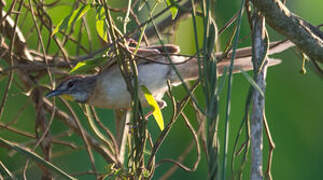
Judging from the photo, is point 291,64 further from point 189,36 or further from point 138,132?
point 138,132

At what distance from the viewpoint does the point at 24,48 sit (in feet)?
10.1

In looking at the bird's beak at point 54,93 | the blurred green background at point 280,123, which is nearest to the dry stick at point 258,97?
the bird's beak at point 54,93

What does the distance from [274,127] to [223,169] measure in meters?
3.75

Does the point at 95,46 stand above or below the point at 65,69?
above

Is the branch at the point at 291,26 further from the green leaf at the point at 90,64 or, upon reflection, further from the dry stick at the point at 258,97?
the green leaf at the point at 90,64

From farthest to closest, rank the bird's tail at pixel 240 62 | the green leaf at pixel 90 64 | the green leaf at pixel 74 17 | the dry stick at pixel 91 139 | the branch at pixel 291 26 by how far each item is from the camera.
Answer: the dry stick at pixel 91 139, the bird's tail at pixel 240 62, the green leaf at pixel 90 64, the green leaf at pixel 74 17, the branch at pixel 291 26

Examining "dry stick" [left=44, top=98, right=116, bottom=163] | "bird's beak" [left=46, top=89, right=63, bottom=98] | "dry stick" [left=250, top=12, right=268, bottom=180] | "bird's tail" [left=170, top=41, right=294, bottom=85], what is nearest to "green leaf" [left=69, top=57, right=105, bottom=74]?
"bird's tail" [left=170, top=41, right=294, bottom=85]

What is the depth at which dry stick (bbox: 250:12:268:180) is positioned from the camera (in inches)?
60.1

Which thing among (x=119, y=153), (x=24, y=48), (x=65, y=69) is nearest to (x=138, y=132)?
(x=119, y=153)

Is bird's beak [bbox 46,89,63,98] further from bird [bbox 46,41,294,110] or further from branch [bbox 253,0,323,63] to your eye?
branch [bbox 253,0,323,63]

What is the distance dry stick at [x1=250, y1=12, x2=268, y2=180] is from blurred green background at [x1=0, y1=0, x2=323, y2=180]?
274 cm

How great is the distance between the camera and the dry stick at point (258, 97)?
1.53 m

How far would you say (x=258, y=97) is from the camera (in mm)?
1627

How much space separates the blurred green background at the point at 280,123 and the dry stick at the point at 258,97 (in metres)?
2.74
